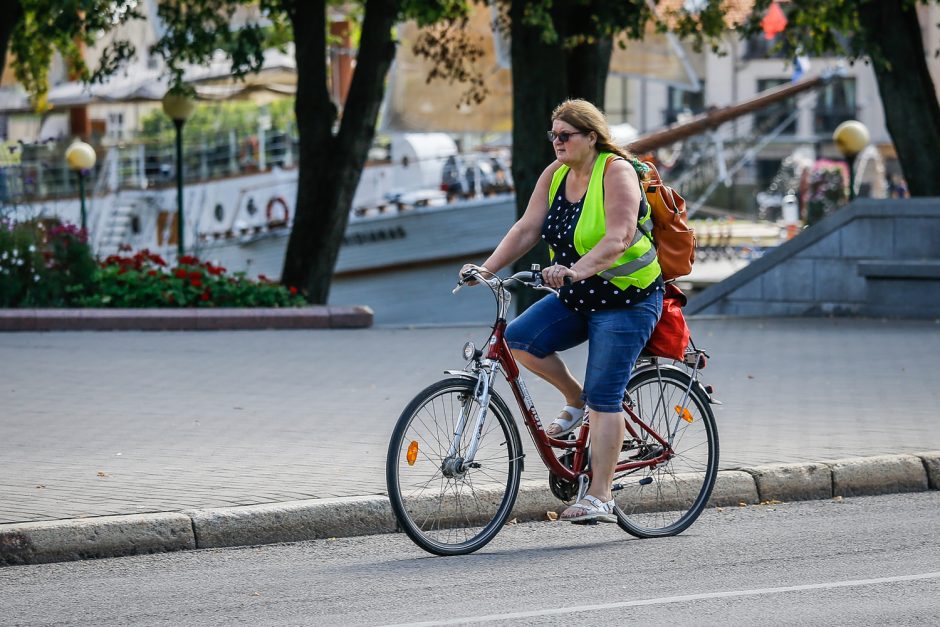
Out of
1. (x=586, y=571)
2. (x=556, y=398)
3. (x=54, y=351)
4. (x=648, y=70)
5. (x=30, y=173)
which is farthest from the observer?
(x=30, y=173)

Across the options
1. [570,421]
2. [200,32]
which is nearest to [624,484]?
[570,421]

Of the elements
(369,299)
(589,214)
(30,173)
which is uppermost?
(589,214)

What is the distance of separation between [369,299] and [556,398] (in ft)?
71.0

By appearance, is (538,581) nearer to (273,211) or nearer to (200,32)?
(200,32)

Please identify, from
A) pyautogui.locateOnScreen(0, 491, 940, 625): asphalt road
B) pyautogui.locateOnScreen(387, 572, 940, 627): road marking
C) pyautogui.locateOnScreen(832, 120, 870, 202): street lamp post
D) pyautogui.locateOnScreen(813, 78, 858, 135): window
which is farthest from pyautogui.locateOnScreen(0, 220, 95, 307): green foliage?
pyautogui.locateOnScreen(813, 78, 858, 135): window

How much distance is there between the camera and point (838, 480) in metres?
7.94

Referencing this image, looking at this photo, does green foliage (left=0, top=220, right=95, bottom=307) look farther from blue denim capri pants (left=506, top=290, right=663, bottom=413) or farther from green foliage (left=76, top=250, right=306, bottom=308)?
blue denim capri pants (left=506, top=290, right=663, bottom=413)

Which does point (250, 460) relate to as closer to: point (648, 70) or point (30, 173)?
point (648, 70)

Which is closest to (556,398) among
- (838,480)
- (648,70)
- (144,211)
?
(838,480)

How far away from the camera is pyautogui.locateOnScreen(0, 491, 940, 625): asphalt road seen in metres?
5.47

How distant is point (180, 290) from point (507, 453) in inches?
388

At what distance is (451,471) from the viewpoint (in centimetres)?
649

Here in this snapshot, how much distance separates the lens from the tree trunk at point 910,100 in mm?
18266

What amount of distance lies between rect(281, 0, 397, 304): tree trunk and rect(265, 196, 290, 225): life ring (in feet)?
37.7
